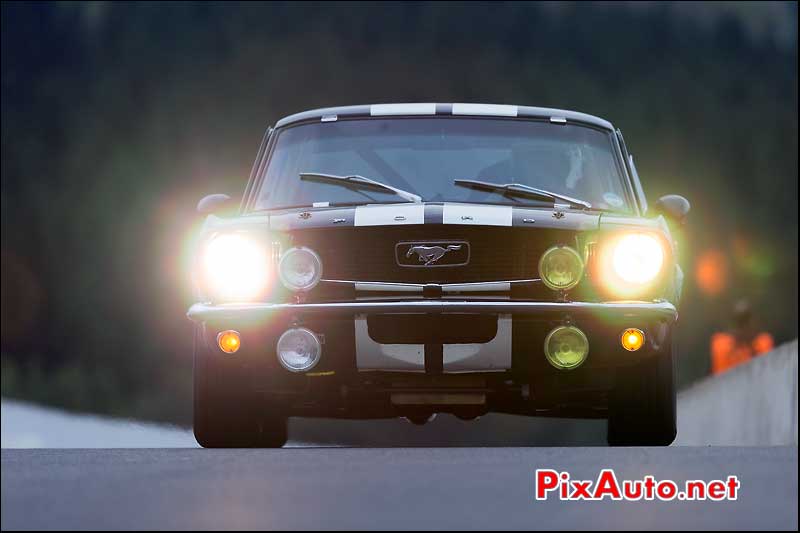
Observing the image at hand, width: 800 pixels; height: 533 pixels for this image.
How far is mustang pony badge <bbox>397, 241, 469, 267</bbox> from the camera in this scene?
298 inches

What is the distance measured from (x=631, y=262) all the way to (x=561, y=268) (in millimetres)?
318

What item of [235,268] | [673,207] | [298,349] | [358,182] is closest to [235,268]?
[235,268]

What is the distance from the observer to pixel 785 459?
6.65 m

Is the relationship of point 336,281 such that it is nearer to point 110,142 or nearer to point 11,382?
point 11,382

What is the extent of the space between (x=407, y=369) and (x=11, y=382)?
83779 mm

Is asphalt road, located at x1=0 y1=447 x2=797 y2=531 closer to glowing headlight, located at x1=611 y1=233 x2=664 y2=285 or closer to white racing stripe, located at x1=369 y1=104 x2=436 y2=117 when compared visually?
glowing headlight, located at x1=611 y1=233 x2=664 y2=285

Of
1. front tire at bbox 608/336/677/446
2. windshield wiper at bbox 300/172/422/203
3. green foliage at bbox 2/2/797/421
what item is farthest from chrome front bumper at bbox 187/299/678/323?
green foliage at bbox 2/2/797/421

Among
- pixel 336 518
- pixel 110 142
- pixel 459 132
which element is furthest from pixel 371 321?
pixel 110 142

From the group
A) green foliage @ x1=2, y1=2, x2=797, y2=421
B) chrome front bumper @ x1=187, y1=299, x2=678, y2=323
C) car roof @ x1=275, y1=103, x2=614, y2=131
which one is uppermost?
green foliage @ x1=2, y1=2, x2=797, y2=421

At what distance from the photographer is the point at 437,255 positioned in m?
7.56

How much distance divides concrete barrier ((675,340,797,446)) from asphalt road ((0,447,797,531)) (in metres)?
6.50

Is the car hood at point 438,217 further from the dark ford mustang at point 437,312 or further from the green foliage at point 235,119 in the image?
the green foliage at point 235,119

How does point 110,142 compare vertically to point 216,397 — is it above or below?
above

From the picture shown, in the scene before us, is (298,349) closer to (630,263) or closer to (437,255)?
(437,255)
